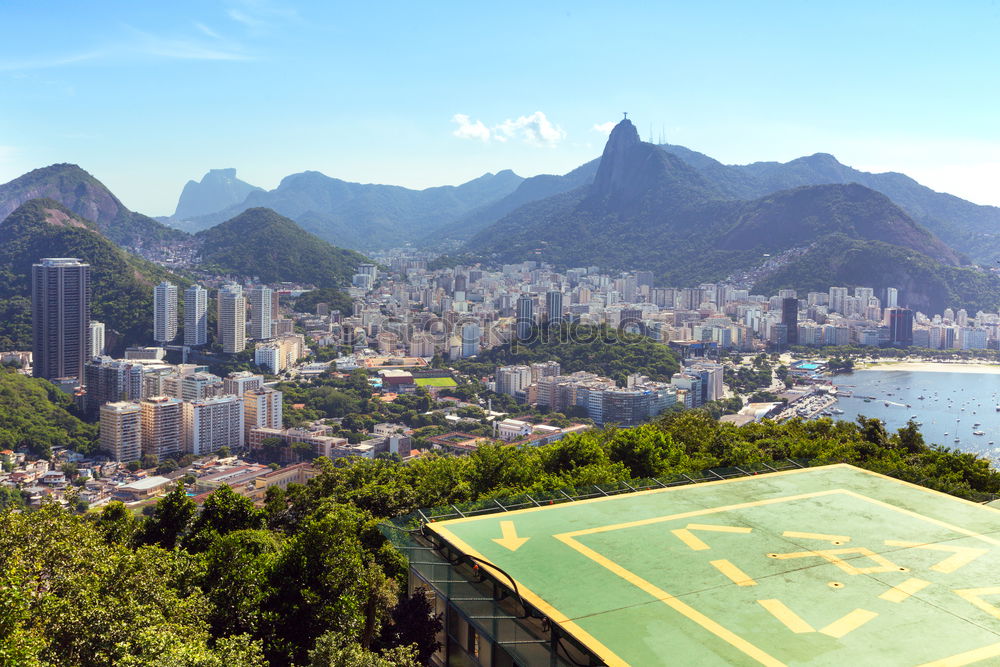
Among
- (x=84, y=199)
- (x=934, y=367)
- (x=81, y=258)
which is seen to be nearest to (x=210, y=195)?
(x=84, y=199)

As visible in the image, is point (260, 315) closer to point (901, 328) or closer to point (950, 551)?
point (901, 328)

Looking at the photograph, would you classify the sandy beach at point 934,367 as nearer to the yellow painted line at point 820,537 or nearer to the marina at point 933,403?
the marina at point 933,403

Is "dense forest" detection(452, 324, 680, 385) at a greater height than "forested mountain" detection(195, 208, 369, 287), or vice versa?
"forested mountain" detection(195, 208, 369, 287)

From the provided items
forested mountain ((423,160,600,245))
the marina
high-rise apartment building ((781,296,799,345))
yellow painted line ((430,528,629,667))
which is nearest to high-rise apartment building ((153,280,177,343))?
the marina

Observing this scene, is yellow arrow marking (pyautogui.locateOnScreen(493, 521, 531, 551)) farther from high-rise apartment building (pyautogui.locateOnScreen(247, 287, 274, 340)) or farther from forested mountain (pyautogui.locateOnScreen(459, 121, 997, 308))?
forested mountain (pyautogui.locateOnScreen(459, 121, 997, 308))

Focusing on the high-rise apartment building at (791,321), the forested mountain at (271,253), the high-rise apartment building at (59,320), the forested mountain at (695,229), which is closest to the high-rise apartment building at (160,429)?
the high-rise apartment building at (59,320)

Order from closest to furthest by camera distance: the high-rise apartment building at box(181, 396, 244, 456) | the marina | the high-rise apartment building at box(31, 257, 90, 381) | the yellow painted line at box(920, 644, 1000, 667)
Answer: the yellow painted line at box(920, 644, 1000, 667)
the high-rise apartment building at box(181, 396, 244, 456)
the marina
the high-rise apartment building at box(31, 257, 90, 381)

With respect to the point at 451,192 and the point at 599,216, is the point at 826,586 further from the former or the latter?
the point at 451,192

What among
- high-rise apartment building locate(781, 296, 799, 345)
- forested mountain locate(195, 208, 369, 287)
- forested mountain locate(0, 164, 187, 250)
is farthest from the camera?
forested mountain locate(0, 164, 187, 250)
